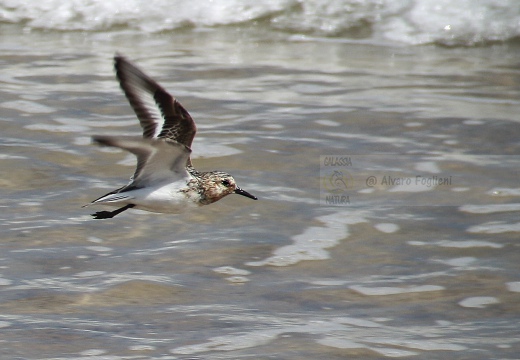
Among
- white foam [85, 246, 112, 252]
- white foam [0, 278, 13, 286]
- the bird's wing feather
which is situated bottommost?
white foam [0, 278, 13, 286]

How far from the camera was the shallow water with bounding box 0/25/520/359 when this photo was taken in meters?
3.96

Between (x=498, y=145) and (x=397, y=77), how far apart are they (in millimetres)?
2150

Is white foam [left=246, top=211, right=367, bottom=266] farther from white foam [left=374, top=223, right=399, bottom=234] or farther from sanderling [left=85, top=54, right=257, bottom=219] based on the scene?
sanderling [left=85, top=54, right=257, bottom=219]

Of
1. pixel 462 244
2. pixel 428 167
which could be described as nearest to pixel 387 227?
pixel 462 244

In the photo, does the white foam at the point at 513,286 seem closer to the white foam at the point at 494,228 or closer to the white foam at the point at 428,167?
the white foam at the point at 494,228

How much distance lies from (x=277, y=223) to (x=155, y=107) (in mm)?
1218

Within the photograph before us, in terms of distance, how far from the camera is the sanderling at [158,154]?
14.4ft

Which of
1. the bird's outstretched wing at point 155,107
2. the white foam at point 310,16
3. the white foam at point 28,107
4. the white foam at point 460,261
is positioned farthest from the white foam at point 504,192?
the white foam at point 310,16

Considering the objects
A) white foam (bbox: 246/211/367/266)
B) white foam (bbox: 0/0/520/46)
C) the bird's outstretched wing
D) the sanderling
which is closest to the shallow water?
white foam (bbox: 246/211/367/266)

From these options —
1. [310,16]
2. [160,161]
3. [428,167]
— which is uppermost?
[310,16]

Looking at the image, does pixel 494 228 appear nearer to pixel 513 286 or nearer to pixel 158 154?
pixel 513 286

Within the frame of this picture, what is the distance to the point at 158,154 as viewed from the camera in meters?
4.44

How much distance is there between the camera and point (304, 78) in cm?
870

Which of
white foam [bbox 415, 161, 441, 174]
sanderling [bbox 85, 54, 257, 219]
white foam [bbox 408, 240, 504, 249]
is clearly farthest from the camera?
white foam [bbox 415, 161, 441, 174]
